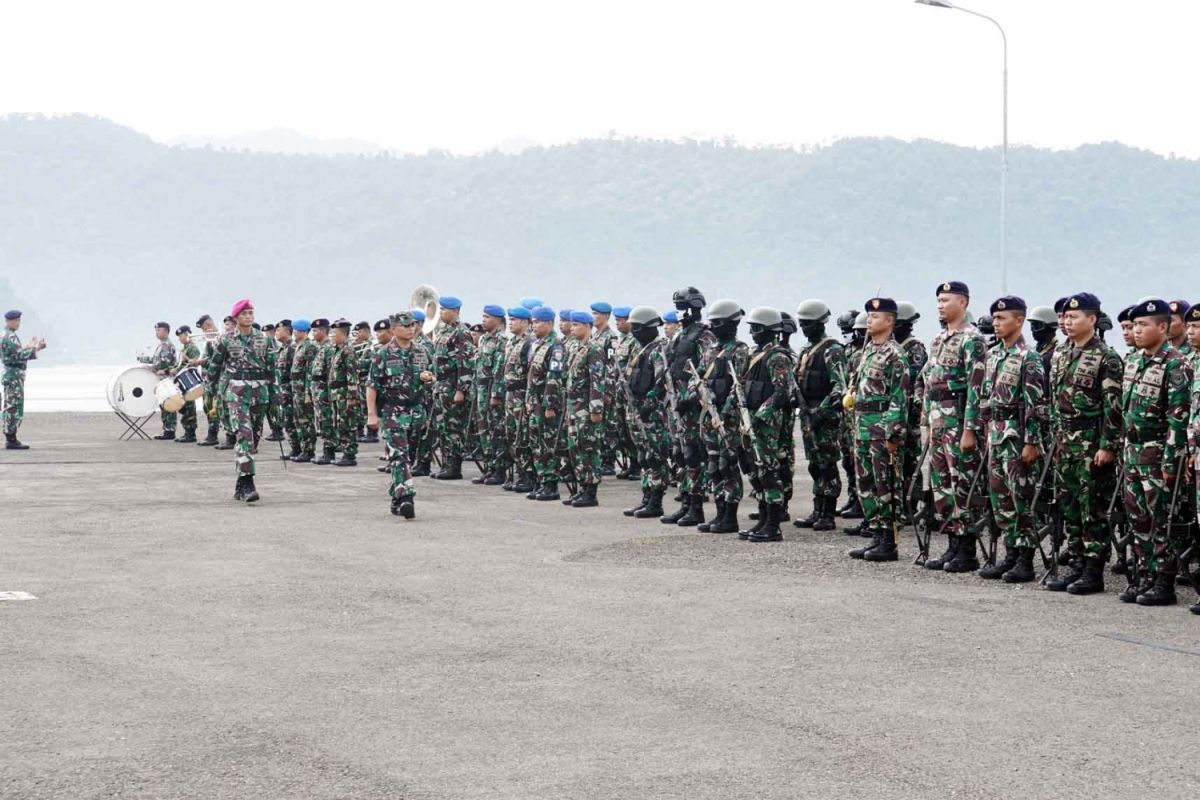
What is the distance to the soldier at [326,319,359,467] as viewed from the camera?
2289 centimetres

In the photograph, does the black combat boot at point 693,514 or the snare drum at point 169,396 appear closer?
the black combat boot at point 693,514

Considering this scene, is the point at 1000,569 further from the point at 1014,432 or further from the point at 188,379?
the point at 188,379

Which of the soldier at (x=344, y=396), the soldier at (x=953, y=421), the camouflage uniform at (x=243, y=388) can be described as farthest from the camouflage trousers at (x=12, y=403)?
the soldier at (x=953, y=421)

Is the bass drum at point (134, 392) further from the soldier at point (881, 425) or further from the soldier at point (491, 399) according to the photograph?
the soldier at point (881, 425)

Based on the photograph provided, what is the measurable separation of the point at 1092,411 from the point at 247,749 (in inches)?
256

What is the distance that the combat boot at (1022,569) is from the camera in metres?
11.1

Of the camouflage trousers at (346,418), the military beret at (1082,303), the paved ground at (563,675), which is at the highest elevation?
the military beret at (1082,303)

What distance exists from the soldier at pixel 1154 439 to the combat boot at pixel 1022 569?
921mm

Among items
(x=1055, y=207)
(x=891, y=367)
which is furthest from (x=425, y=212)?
(x=891, y=367)

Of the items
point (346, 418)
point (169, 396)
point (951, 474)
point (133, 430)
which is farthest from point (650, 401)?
point (133, 430)

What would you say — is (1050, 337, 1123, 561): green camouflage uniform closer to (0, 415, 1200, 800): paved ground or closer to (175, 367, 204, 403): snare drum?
(0, 415, 1200, 800): paved ground

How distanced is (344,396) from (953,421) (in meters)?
13.0

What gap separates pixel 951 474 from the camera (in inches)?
459

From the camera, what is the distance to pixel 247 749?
6555 mm
